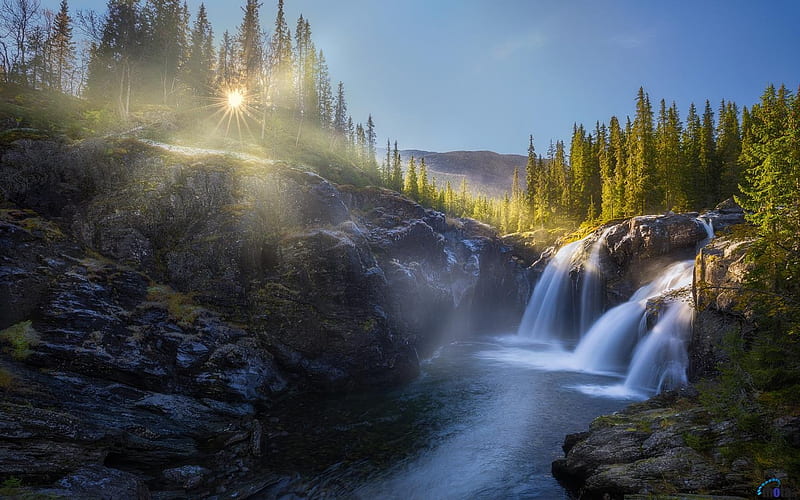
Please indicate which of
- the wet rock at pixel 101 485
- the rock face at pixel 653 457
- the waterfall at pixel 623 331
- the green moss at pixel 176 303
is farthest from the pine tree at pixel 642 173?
the wet rock at pixel 101 485

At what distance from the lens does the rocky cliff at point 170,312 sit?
13070mm

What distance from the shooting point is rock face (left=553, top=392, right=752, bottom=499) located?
9.65 metres

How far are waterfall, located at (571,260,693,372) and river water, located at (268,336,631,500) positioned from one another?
3.30 m

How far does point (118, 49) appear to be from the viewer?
4228 cm

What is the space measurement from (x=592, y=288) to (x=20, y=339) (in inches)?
1749

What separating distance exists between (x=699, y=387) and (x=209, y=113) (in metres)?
57.8

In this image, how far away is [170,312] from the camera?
19.3m

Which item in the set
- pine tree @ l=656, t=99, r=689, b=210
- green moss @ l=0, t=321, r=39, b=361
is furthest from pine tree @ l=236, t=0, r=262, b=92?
pine tree @ l=656, t=99, r=689, b=210

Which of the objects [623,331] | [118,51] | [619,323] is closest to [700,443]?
[623,331]

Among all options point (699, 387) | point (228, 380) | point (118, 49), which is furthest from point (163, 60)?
point (699, 387)

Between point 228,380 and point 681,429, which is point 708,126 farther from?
point 228,380

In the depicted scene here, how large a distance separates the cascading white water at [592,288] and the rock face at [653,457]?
26.8m

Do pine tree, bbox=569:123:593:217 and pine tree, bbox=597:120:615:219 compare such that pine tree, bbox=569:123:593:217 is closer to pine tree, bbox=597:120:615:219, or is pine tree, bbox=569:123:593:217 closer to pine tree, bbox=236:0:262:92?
pine tree, bbox=597:120:615:219

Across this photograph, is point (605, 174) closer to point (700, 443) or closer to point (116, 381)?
point (700, 443)
